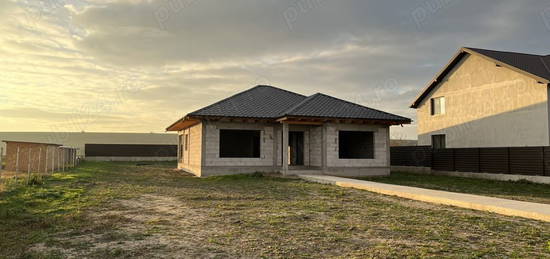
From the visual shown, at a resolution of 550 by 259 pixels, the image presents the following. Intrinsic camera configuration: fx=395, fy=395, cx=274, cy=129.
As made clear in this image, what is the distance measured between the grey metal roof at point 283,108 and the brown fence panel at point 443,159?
11.5ft

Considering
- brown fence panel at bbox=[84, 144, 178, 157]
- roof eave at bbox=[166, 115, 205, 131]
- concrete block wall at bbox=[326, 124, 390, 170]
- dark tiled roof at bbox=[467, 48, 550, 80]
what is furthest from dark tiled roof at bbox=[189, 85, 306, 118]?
brown fence panel at bbox=[84, 144, 178, 157]

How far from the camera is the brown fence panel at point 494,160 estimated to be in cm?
1827

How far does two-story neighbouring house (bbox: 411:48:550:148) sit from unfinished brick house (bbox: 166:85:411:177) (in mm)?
4702

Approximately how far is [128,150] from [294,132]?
24223mm

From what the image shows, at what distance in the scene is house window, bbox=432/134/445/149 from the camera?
2431 cm

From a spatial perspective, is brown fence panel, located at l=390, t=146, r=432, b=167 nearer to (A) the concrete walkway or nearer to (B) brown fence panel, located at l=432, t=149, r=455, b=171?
(B) brown fence panel, located at l=432, t=149, r=455, b=171

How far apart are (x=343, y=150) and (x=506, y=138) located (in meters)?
9.02

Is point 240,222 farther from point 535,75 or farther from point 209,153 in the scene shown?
point 535,75

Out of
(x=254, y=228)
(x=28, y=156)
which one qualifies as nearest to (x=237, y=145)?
(x=28, y=156)

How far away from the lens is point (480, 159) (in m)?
19.6

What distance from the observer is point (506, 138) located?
64.5 feet

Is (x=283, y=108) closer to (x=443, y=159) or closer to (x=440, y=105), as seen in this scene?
(x=443, y=159)

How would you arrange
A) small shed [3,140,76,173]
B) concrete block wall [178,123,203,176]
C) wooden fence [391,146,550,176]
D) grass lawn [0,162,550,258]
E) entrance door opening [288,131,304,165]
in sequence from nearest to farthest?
grass lawn [0,162,550,258] < wooden fence [391,146,550,176] < concrete block wall [178,123,203,176] < entrance door opening [288,131,304,165] < small shed [3,140,76,173]

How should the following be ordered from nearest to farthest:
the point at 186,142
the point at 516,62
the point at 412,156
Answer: the point at 516,62
the point at 412,156
the point at 186,142
